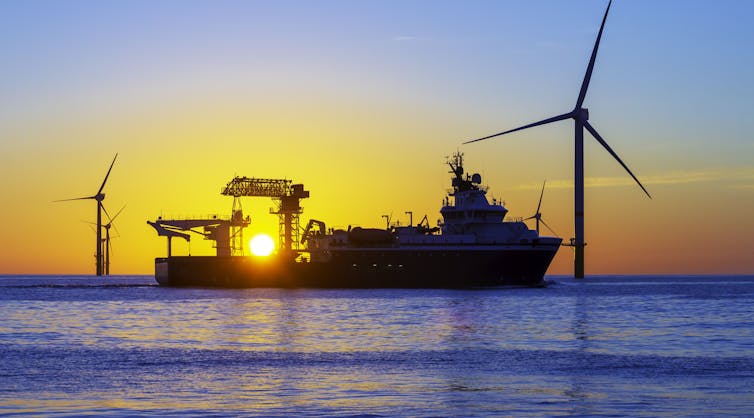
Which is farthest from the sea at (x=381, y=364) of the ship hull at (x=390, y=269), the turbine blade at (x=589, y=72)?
the turbine blade at (x=589, y=72)

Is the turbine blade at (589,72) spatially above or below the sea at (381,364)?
above

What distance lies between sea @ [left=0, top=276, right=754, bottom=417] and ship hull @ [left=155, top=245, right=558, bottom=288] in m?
45.7

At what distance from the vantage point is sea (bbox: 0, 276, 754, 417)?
96.8 ft

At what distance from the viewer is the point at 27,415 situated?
90.6 ft

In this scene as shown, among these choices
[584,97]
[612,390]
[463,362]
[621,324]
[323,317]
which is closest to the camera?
[612,390]

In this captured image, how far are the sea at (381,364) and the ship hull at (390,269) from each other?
45.7 meters

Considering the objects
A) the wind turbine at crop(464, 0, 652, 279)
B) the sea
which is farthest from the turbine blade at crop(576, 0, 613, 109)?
the sea

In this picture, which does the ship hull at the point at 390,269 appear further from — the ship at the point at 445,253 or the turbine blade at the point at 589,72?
the turbine blade at the point at 589,72

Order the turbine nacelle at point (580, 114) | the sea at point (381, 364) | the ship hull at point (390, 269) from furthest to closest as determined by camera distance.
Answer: the turbine nacelle at point (580, 114) → the ship hull at point (390, 269) → the sea at point (381, 364)

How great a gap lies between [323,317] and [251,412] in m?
44.0

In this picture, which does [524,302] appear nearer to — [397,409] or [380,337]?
[380,337]

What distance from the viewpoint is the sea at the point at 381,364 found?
Result: 29.5m

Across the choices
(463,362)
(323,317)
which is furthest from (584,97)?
(463,362)

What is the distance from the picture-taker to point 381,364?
134ft
